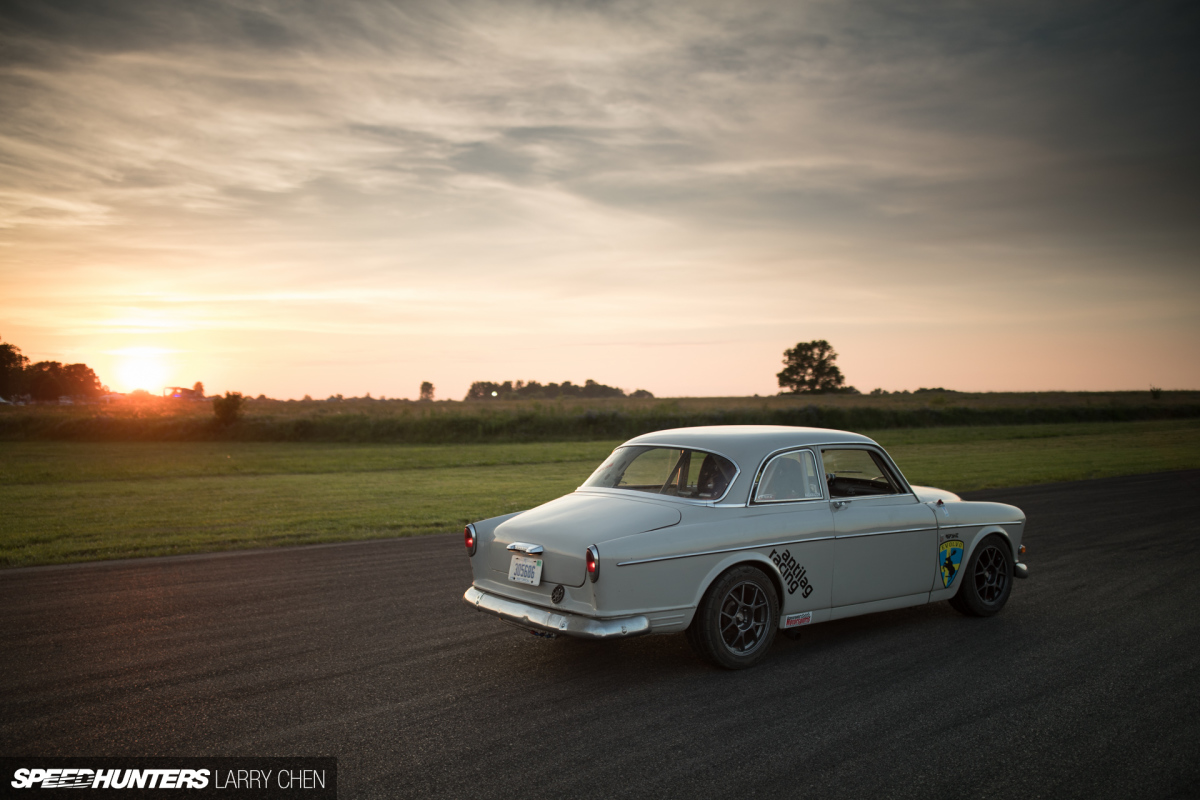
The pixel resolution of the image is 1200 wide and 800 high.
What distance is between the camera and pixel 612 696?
4699 mm

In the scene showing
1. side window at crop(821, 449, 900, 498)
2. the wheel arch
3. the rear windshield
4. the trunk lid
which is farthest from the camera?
side window at crop(821, 449, 900, 498)

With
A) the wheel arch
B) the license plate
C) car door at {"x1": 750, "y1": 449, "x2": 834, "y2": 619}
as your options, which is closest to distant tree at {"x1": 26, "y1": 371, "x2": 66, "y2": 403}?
the license plate

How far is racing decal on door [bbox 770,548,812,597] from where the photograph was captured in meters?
5.32

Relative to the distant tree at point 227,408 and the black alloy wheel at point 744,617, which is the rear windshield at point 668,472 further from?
the distant tree at point 227,408

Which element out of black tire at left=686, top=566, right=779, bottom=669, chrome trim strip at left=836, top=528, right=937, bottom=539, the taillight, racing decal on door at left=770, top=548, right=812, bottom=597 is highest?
chrome trim strip at left=836, top=528, right=937, bottom=539

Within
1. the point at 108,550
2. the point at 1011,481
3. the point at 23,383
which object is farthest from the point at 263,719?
the point at 23,383

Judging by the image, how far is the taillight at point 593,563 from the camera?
4637mm

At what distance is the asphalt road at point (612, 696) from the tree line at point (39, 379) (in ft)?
368

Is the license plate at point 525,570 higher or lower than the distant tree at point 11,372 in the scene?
lower

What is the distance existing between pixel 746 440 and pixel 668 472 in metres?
0.63

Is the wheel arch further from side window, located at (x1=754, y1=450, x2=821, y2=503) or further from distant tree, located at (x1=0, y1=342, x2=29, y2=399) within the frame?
distant tree, located at (x1=0, y1=342, x2=29, y2=399)

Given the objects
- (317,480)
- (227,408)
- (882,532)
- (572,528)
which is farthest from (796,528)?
(227,408)

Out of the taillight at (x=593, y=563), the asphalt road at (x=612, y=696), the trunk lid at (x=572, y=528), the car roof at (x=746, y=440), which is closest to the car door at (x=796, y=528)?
the car roof at (x=746, y=440)

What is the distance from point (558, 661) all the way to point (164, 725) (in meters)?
2.40
